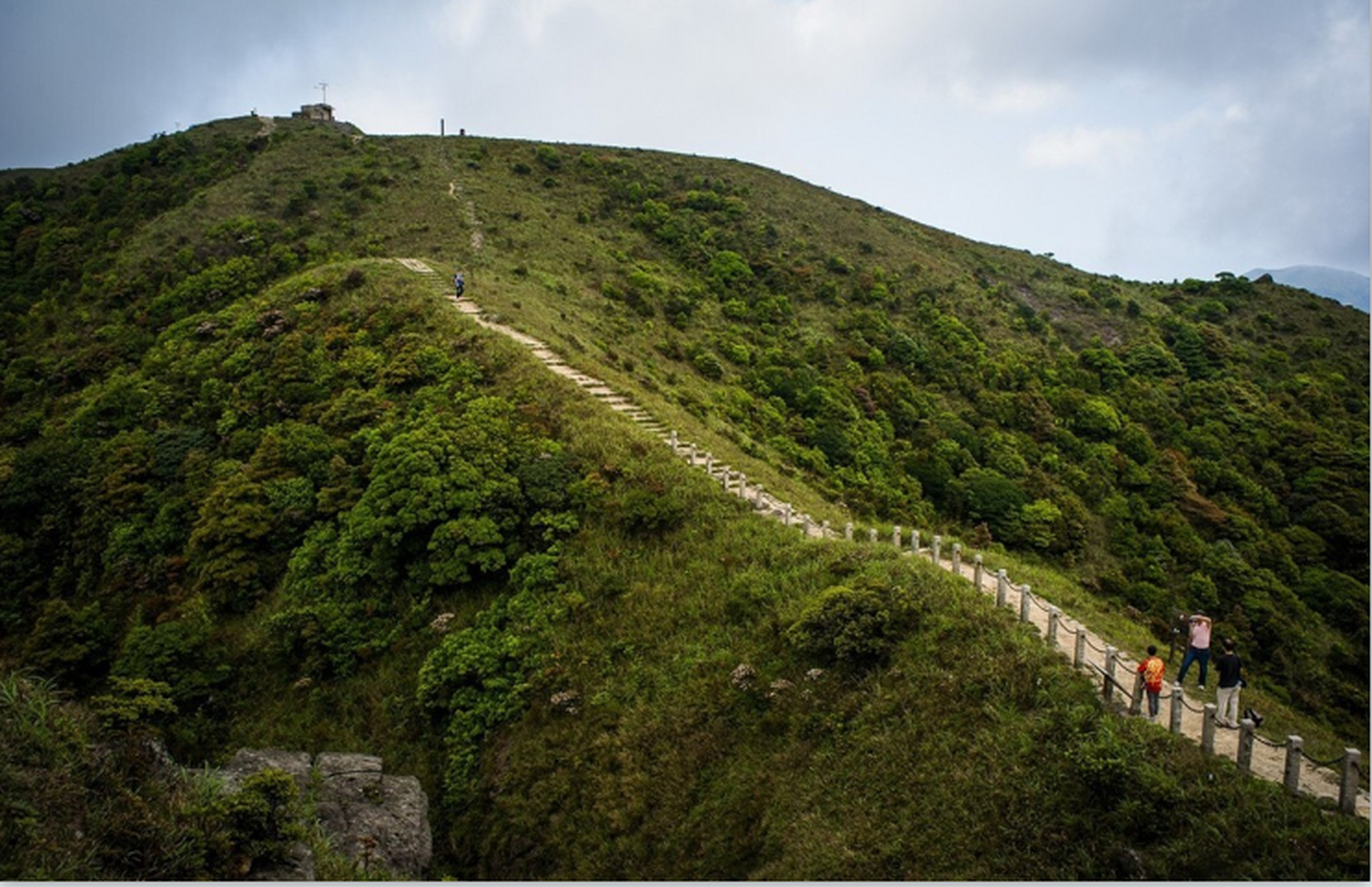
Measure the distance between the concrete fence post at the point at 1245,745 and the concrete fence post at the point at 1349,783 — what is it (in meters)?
0.97

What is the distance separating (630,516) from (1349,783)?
14694 millimetres

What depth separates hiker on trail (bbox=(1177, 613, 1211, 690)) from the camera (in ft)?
46.9

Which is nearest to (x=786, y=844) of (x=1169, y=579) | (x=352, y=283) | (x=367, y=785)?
(x=367, y=785)

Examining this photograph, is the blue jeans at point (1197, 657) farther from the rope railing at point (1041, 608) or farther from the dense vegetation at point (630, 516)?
the dense vegetation at point (630, 516)

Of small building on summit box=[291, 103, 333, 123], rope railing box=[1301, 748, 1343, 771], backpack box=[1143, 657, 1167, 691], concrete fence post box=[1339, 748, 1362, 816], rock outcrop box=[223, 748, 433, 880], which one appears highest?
small building on summit box=[291, 103, 333, 123]

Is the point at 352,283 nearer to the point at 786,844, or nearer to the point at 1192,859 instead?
the point at 786,844

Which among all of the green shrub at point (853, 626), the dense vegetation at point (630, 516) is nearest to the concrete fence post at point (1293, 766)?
the dense vegetation at point (630, 516)

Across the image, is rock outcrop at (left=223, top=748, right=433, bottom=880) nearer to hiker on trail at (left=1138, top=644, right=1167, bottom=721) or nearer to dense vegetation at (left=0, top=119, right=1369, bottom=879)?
dense vegetation at (left=0, top=119, right=1369, bottom=879)

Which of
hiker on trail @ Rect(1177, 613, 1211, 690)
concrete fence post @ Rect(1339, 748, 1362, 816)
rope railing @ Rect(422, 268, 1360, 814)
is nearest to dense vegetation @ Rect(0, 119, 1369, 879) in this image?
concrete fence post @ Rect(1339, 748, 1362, 816)

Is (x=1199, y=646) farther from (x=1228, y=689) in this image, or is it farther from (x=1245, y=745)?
(x=1245, y=745)

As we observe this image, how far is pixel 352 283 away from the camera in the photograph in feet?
113

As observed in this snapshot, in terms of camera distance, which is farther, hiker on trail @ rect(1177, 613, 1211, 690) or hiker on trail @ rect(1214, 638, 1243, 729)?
hiker on trail @ rect(1177, 613, 1211, 690)

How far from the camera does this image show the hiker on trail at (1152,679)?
1170 centimetres

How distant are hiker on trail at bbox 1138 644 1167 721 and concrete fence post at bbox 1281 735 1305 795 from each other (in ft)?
6.56
